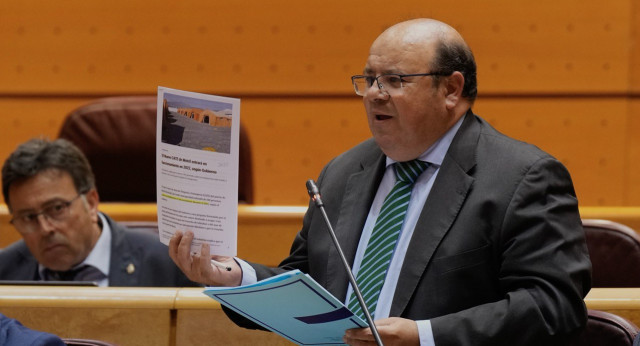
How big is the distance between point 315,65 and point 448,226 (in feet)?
9.13

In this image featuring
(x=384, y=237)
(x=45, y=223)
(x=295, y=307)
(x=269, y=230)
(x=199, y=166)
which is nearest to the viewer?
(x=295, y=307)

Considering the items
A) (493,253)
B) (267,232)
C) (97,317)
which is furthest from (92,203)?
(493,253)

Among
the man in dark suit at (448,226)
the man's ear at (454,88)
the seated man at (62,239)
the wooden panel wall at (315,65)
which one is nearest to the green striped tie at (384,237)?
the man in dark suit at (448,226)

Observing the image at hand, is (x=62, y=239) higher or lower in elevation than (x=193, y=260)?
lower

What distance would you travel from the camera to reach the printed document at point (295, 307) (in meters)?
1.45

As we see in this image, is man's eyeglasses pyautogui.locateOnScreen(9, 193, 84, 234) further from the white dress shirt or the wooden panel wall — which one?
the wooden panel wall

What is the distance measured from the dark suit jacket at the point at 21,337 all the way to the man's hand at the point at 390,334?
0.53 meters

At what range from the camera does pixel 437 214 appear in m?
1.70

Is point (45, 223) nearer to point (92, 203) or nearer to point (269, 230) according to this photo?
point (92, 203)

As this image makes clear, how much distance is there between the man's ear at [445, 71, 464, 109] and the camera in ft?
5.79

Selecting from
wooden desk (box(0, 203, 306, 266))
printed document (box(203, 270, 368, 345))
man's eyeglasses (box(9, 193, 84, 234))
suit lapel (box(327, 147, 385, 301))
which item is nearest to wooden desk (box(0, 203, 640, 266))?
wooden desk (box(0, 203, 306, 266))

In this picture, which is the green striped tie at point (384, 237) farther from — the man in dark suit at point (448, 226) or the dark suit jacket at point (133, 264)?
the dark suit jacket at point (133, 264)

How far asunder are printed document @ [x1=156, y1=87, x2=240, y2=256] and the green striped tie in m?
0.26

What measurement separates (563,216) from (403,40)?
447 mm
